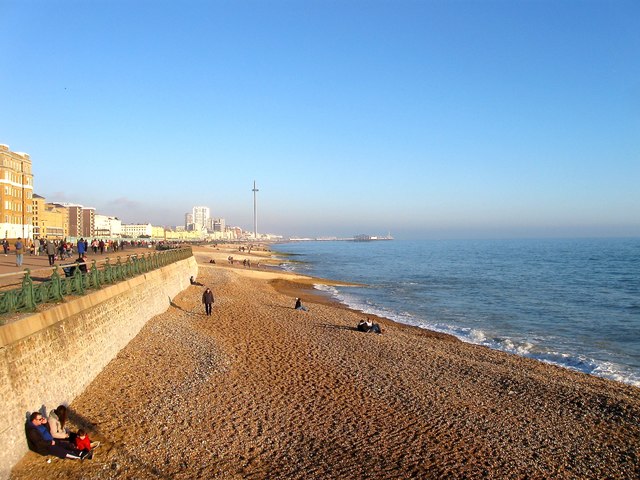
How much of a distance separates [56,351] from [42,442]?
2189mm

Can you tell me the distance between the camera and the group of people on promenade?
26.2 ft

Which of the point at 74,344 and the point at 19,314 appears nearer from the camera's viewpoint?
the point at 19,314

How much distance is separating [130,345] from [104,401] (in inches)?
193

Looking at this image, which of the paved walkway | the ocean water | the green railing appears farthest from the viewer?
the ocean water

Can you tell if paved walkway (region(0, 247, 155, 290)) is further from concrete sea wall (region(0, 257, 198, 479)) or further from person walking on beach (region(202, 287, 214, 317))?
person walking on beach (region(202, 287, 214, 317))

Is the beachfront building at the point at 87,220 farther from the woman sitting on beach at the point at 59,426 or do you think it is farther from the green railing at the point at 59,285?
the woman sitting on beach at the point at 59,426

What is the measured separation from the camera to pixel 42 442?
7.97 m

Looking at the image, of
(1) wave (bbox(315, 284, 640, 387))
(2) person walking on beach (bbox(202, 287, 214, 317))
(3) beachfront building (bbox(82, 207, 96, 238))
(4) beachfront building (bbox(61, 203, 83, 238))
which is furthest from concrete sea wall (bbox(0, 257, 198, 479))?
(3) beachfront building (bbox(82, 207, 96, 238))

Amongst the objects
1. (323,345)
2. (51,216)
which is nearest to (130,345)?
(323,345)

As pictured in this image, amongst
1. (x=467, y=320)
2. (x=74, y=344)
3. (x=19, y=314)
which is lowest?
(x=467, y=320)

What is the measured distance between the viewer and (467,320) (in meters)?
26.4

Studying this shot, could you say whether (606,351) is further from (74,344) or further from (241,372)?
(74,344)

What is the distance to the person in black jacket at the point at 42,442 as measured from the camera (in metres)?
7.98

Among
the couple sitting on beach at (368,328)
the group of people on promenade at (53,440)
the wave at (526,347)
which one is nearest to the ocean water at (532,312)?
the wave at (526,347)
